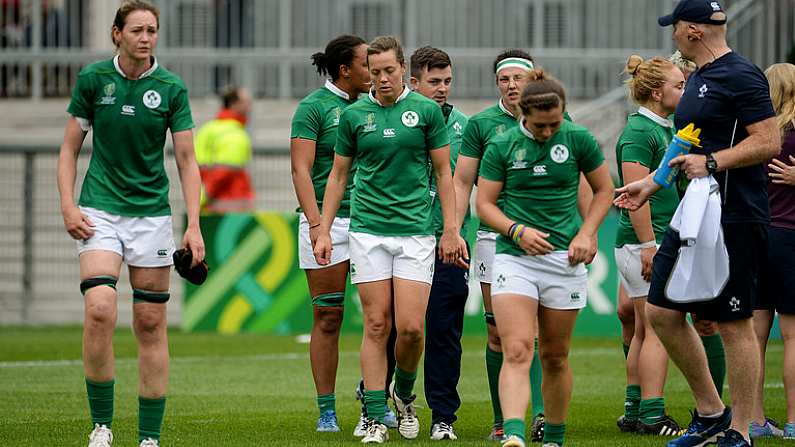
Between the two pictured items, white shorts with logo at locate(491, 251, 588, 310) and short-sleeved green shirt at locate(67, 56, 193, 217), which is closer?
white shorts with logo at locate(491, 251, 588, 310)

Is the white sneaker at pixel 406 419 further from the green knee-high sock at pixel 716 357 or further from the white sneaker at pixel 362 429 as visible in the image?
the green knee-high sock at pixel 716 357

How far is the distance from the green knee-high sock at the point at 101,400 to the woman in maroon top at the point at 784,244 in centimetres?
381

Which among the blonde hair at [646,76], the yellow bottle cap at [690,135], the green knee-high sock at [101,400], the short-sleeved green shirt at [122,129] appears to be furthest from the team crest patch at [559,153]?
the green knee-high sock at [101,400]

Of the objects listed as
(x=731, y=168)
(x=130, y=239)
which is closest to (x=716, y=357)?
(x=731, y=168)

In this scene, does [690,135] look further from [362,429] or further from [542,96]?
[362,429]

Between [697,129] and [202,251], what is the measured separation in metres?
2.67

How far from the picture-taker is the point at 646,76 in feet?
27.9

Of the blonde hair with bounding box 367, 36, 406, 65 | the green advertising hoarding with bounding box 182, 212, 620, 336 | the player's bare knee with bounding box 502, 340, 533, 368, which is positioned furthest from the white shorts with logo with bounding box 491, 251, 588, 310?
the green advertising hoarding with bounding box 182, 212, 620, 336

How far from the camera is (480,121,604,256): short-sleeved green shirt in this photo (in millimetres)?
7090

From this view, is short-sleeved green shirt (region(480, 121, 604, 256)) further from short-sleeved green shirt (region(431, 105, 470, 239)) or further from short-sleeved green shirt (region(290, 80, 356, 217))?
short-sleeved green shirt (region(290, 80, 356, 217))

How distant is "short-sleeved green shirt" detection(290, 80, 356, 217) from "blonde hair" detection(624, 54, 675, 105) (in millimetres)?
1785

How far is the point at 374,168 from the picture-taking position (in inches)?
319

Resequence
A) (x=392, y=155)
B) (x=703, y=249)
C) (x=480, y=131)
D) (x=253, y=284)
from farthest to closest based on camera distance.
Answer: (x=253, y=284)
(x=480, y=131)
(x=392, y=155)
(x=703, y=249)

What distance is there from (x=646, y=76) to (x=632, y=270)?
1.20 m
